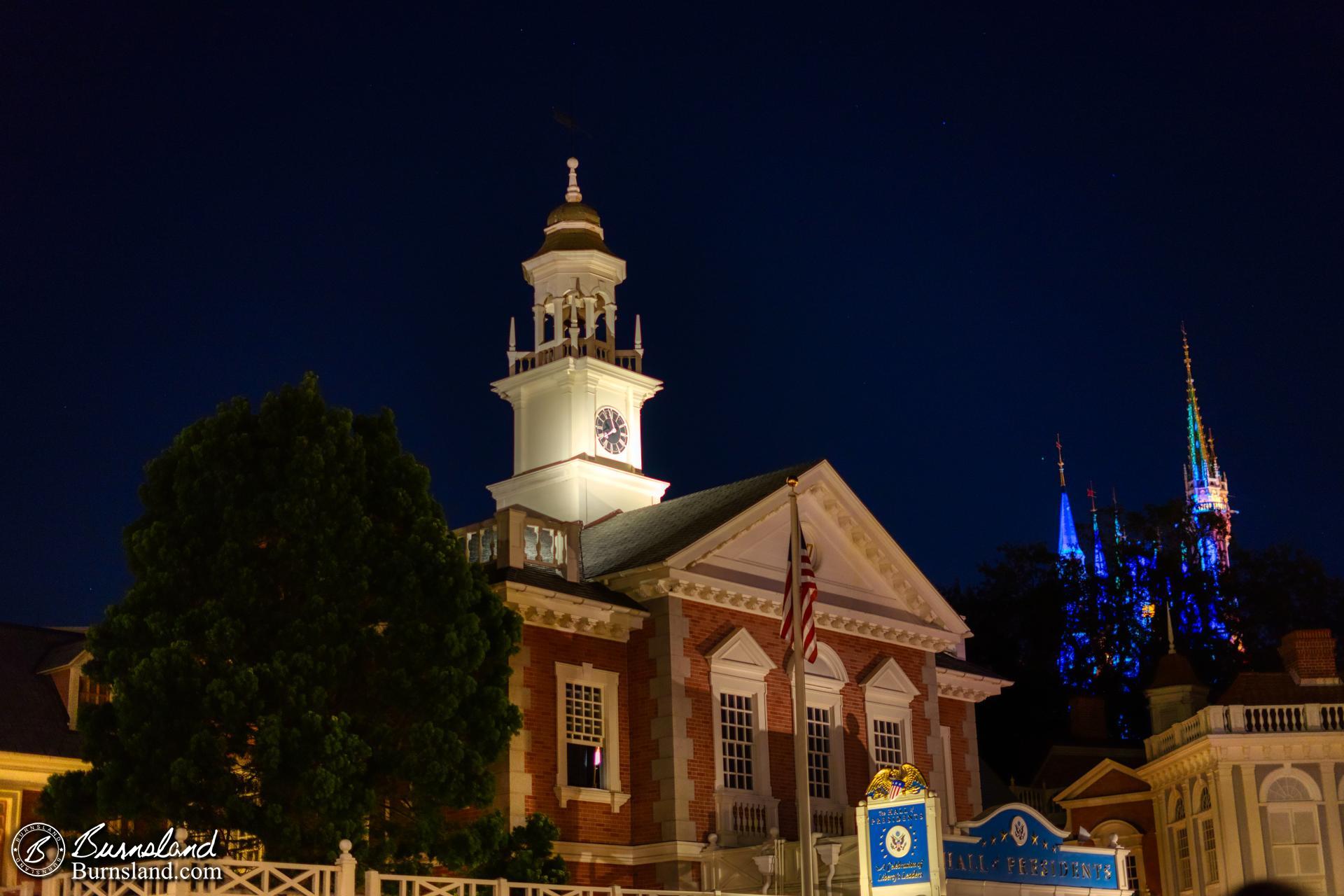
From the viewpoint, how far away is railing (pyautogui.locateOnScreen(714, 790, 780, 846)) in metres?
30.2

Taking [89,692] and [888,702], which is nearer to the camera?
[89,692]

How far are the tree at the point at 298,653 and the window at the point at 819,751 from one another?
8.93 meters

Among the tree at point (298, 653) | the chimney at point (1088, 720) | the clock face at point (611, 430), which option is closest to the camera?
the tree at point (298, 653)

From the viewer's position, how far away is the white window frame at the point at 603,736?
29172 millimetres

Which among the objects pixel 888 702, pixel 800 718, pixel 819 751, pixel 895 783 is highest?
pixel 888 702

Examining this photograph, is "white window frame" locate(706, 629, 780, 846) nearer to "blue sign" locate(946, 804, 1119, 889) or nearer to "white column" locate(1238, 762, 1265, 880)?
"blue sign" locate(946, 804, 1119, 889)

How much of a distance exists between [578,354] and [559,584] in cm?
1088

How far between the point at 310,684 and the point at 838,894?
9.95 meters

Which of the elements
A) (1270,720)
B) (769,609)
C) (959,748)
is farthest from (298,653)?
(1270,720)

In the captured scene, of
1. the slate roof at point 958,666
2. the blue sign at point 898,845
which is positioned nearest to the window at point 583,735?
the blue sign at point 898,845

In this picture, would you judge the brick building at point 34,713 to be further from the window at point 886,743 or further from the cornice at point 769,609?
the window at point 886,743

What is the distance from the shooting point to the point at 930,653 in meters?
36.2

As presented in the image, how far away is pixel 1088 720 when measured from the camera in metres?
60.4

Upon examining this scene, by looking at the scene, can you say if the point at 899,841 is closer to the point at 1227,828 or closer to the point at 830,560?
the point at 830,560
